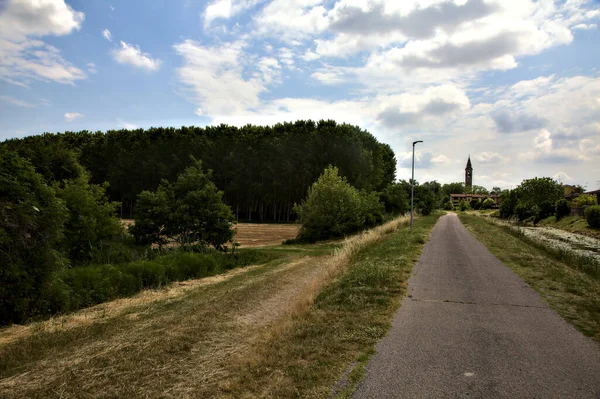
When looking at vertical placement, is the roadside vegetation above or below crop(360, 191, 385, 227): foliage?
below

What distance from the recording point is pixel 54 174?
2419 cm

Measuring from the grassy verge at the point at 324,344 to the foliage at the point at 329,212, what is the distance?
63.7 feet

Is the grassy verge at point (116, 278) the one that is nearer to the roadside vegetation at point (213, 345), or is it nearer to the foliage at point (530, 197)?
the roadside vegetation at point (213, 345)

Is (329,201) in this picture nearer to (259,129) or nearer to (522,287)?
Answer: (522,287)

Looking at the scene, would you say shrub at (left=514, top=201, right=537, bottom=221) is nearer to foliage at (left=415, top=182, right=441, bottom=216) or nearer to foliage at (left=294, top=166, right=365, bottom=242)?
foliage at (left=415, top=182, right=441, bottom=216)

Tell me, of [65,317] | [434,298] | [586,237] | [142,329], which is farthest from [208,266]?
[586,237]

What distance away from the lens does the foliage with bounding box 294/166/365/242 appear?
1155 inches

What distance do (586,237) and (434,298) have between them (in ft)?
124

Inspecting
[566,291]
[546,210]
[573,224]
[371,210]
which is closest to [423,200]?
[546,210]

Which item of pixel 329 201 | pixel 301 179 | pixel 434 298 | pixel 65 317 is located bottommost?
pixel 65 317

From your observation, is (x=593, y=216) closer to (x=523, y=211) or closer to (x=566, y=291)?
(x=523, y=211)

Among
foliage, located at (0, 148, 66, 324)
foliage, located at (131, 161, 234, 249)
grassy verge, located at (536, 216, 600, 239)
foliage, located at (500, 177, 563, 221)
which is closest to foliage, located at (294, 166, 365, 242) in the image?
foliage, located at (131, 161, 234, 249)

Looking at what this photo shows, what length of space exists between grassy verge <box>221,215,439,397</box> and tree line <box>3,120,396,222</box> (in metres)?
44.7

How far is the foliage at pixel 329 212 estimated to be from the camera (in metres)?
29.3
